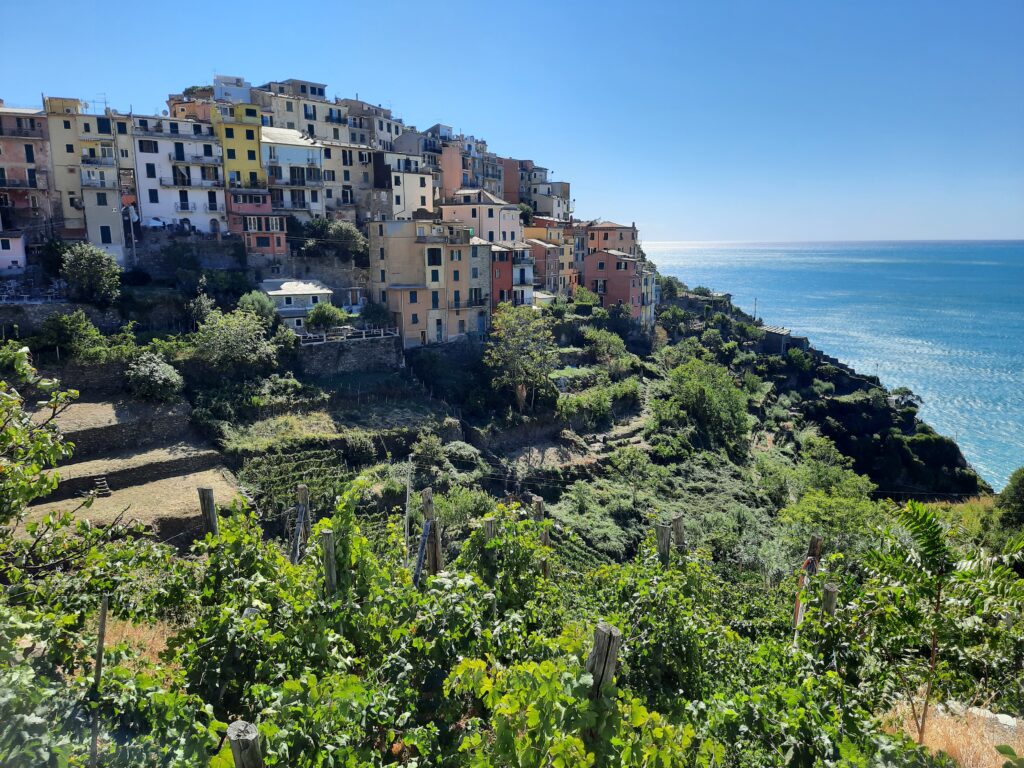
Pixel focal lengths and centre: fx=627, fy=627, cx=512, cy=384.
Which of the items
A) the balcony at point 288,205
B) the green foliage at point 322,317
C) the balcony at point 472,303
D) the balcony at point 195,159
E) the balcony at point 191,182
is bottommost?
the green foliage at point 322,317

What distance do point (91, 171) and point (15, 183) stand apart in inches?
153

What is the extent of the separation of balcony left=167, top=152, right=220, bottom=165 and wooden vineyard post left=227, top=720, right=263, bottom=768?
138ft

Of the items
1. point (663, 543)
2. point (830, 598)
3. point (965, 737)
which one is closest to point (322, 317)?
point (663, 543)

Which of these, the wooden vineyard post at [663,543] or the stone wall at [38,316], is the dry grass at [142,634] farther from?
the stone wall at [38,316]

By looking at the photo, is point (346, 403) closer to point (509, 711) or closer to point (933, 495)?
point (509, 711)

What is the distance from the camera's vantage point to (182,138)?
38.4 meters

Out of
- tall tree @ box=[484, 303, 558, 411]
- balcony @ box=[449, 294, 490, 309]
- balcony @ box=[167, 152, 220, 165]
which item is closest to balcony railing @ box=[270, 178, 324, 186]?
balcony @ box=[167, 152, 220, 165]

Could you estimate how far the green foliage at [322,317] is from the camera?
3353cm

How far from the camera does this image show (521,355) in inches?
1391

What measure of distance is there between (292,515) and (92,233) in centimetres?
2380

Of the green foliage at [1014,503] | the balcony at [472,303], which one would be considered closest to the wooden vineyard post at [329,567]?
the green foliage at [1014,503]

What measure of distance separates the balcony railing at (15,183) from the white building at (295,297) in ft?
44.7

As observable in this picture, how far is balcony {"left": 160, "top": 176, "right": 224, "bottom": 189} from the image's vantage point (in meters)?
38.0

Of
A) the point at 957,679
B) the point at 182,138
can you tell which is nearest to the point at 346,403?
the point at 182,138
